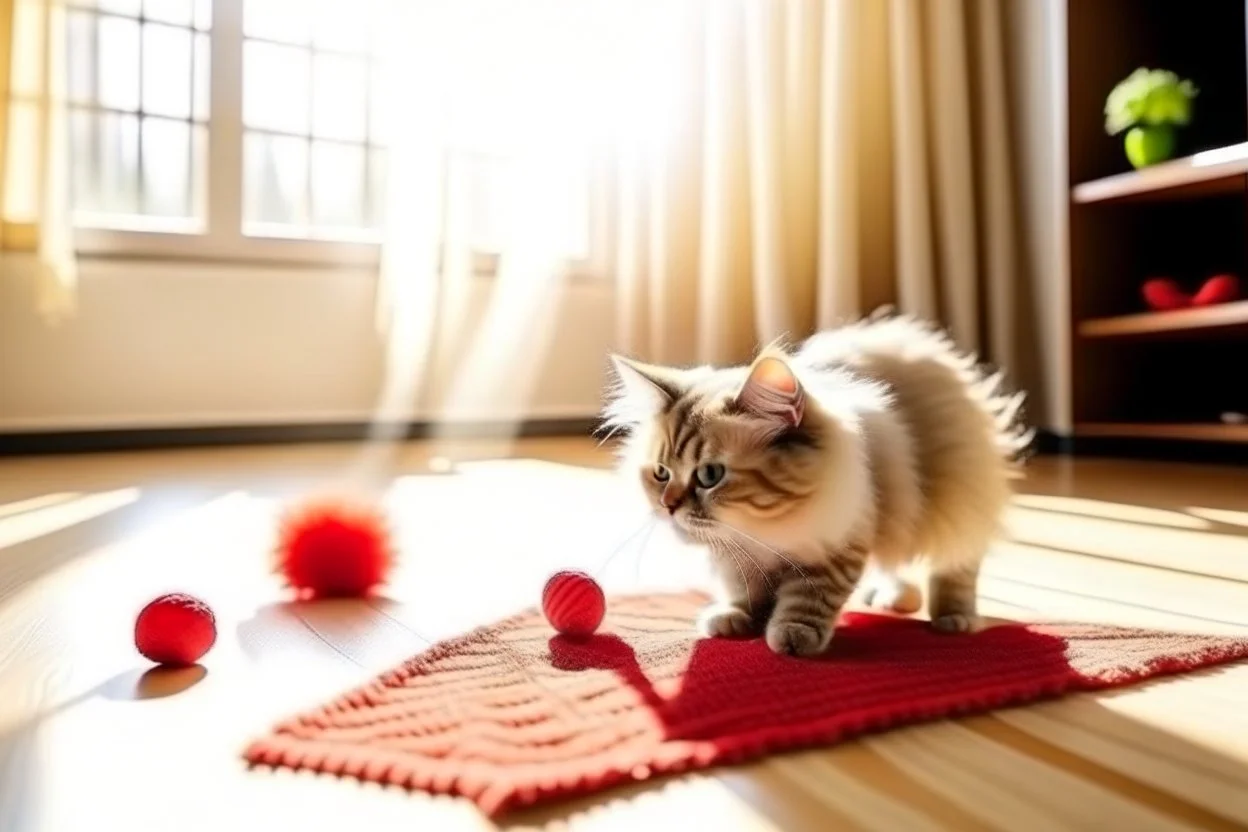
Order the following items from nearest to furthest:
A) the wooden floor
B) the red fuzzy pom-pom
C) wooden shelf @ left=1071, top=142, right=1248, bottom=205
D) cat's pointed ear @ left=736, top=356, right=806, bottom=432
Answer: the wooden floor, cat's pointed ear @ left=736, top=356, right=806, bottom=432, the red fuzzy pom-pom, wooden shelf @ left=1071, top=142, right=1248, bottom=205

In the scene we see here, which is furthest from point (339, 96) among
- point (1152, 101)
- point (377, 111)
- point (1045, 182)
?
point (1152, 101)

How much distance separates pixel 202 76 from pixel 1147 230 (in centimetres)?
263

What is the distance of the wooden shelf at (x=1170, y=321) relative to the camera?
2.30 m

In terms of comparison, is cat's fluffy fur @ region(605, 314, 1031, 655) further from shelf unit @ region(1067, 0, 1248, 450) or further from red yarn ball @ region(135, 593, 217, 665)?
shelf unit @ region(1067, 0, 1248, 450)

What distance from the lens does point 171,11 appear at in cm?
300

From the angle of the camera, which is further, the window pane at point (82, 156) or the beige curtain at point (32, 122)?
the window pane at point (82, 156)

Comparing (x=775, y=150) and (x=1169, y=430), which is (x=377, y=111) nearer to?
(x=775, y=150)

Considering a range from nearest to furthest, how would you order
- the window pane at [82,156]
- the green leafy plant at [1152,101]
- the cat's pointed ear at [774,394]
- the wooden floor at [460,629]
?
the wooden floor at [460,629], the cat's pointed ear at [774,394], the green leafy plant at [1152,101], the window pane at [82,156]

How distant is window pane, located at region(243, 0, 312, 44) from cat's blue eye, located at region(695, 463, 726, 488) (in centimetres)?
270

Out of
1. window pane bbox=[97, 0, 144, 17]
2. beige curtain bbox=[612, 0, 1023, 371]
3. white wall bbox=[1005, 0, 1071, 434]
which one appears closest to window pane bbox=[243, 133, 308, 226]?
window pane bbox=[97, 0, 144, 17]

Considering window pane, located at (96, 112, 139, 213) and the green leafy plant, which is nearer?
the green leafy plant

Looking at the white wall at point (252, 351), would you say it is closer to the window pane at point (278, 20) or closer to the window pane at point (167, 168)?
the window pane at point (167, 168)

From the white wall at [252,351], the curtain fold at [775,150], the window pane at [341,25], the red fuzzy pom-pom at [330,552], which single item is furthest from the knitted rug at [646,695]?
the window pane at [341,25]

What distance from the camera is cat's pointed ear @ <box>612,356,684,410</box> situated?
3.18 feet
